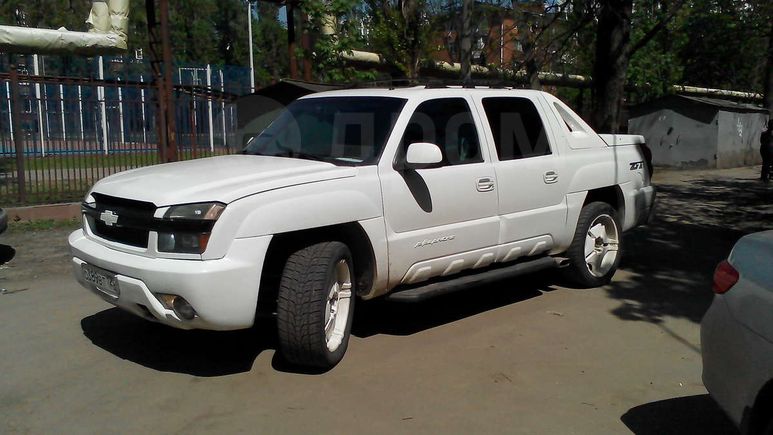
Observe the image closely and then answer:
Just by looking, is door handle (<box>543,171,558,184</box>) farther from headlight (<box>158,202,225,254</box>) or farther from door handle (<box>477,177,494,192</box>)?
headlight (<box>158,202,225,254</box>)

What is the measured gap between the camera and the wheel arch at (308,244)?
16.2 feet

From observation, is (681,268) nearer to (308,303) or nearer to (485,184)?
(485,184)

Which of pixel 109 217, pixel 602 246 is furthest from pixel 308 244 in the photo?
pixel 602 246

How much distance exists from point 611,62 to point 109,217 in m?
8.75

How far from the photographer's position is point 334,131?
Answer: 5832 millimetres

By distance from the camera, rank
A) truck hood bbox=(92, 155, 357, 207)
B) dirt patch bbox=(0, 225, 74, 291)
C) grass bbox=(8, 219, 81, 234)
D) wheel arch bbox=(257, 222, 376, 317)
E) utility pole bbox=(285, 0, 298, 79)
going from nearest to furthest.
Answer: truck hood bbox=(92, 155, 357, 207) → wheel arch bbox=(257, 222, 376, 317) → dirt patch bbox=(0, 225, 74, 291) → grass bbox=(8, 219, 81, 234) → utility pole bbox=(285, 0, 298, 79)

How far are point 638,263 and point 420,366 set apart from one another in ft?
14.7

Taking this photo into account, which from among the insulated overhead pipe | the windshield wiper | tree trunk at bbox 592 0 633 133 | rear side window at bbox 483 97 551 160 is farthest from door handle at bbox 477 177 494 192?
the insulated overhead pipe

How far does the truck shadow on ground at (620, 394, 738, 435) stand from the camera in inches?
168

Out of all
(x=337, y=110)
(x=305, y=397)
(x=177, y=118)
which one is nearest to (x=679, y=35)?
(x=177, y=118)

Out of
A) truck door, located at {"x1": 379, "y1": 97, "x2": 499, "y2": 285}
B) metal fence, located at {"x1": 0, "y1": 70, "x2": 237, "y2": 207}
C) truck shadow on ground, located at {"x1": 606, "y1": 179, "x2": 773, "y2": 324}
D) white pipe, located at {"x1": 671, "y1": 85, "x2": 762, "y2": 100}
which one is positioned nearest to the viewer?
truck door, located at {"x1": 379, "y1": 97, "x2": 499, "y2": 285}

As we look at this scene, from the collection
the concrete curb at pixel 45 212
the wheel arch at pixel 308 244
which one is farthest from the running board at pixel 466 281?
the concrete curb at pixel 45 212

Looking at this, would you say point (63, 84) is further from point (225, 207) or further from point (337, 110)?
point (225, 207)

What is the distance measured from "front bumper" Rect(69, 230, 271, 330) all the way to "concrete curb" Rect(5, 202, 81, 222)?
6872 millimetres
